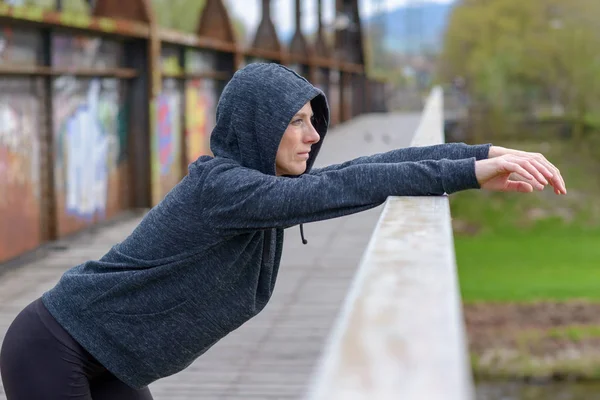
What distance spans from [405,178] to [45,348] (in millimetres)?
938

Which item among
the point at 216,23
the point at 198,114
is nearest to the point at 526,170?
the point at 198,114

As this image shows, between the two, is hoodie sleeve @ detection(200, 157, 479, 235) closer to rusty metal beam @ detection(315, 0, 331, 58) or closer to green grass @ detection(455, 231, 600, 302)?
rusty metal beam @ detection(315, 0, 331, 58)

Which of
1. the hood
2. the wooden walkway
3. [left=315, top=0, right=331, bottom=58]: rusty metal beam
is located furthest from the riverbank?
the hood

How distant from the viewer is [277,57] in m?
19.6

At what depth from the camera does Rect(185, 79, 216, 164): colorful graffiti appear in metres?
12.6

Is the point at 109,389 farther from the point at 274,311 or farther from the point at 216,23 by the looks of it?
the point at 216,23

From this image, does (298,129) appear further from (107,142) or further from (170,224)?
(107,142)

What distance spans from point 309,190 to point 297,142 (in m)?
Result: 0.22

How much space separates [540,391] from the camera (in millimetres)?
31281

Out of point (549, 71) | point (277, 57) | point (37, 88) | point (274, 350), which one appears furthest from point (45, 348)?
point (549, 71)

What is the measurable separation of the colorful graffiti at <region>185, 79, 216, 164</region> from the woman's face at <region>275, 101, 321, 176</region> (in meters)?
9.43

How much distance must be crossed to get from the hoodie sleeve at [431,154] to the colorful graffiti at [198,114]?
30.1ft

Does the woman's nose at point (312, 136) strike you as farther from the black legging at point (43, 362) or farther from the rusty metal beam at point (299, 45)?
the rusty metal beam at point (299, 45)

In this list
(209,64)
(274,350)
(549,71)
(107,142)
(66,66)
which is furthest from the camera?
(549,71)
